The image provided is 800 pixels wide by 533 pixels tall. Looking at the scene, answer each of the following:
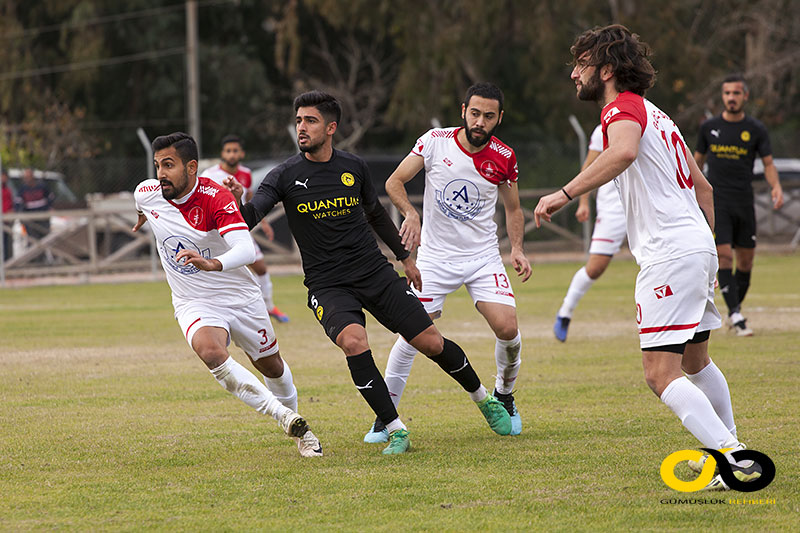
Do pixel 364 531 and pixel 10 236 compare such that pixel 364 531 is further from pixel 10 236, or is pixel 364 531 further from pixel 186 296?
pixel 10 236

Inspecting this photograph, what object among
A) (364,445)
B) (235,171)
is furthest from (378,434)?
(235,171)

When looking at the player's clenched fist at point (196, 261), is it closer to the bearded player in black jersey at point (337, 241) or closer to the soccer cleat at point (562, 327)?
the bearded player in black jersey at point (337, 241)

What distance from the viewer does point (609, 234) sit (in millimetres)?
11328

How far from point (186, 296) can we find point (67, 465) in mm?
1185

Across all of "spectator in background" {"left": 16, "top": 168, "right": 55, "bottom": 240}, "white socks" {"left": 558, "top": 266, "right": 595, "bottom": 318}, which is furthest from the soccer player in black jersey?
"spectator in background" {"left": 16, "top": 168, "right": 55, "bottom": 240}

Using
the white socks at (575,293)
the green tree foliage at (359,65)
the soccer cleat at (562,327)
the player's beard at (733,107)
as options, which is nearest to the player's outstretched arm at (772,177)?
the player's beard at (733,107)

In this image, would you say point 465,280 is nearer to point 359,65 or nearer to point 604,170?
point 604,170

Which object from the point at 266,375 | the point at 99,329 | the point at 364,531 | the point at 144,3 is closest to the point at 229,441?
the point at 266,375

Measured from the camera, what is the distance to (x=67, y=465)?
20.0 feet

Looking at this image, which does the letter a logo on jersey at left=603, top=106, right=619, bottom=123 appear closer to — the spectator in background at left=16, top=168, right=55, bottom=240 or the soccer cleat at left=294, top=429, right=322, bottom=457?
the soccer cleat at left=294, top=429, right=322, bottom=457

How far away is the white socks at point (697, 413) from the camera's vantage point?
5105 mm

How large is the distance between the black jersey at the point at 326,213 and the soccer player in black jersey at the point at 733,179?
5647 mm

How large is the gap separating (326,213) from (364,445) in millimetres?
1390

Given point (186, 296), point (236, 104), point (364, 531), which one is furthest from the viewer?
point (236, 104)
